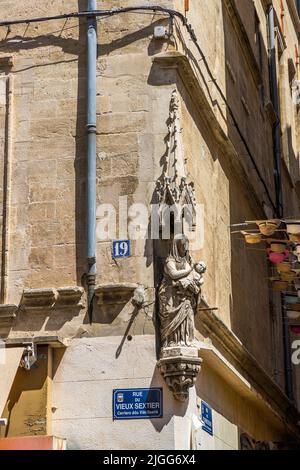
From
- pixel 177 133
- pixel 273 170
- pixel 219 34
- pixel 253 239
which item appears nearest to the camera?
pixel 177 133

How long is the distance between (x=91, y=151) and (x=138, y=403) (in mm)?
3503

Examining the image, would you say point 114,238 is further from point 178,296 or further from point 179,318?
point 179,318

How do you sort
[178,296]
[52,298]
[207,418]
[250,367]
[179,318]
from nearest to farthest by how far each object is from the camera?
[179,318]
[178,296]
[52,298]
[207,418]
[250,367]

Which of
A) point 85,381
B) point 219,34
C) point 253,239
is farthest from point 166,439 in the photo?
point 219,34

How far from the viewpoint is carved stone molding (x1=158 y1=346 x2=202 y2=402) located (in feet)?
47.4

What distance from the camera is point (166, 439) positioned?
1441 cm

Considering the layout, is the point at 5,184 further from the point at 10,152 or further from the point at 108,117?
the point at 108,117

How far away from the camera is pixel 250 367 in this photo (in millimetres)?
19094

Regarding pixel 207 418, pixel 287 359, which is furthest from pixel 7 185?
pixel 287 359

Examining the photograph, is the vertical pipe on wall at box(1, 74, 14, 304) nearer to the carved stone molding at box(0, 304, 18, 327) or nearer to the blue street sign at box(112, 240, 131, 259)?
the carved stone molding at box(0, 304, 18, 327)

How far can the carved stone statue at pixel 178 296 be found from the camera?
14.7 m

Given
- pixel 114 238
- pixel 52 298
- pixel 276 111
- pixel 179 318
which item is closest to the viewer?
pixel 179 318

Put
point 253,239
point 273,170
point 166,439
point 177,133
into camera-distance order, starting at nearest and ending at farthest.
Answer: point 166,439
point 177,133
point 253,239
point 273,170

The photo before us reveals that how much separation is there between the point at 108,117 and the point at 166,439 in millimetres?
4487
